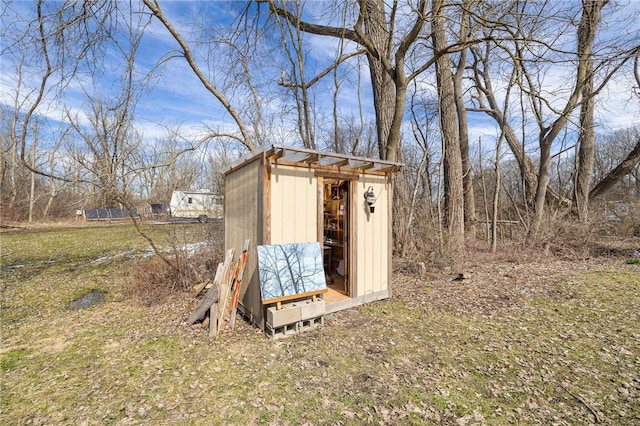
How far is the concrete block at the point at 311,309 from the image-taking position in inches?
144

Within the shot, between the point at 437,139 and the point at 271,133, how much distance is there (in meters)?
5.48

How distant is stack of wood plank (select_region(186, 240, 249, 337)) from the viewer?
12.0 ft

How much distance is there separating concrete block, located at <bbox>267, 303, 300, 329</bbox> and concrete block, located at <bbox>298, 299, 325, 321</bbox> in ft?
0.25

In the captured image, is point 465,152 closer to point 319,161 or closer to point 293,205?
point 319,161

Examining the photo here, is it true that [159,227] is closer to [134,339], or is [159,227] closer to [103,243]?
[134,339]

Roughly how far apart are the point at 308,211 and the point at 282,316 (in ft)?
4.78

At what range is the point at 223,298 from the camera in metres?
3.75

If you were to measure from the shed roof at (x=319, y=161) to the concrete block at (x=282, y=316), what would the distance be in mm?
1870

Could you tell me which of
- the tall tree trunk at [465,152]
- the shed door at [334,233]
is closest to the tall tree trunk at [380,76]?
the shed door at [334,233]

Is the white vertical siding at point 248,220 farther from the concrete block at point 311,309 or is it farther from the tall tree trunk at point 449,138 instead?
the tall tree trunk at point 449,138

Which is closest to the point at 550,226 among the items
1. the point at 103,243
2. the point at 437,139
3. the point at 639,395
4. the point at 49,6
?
the point at 437,139

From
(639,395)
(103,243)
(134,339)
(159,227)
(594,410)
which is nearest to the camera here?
(594,410)

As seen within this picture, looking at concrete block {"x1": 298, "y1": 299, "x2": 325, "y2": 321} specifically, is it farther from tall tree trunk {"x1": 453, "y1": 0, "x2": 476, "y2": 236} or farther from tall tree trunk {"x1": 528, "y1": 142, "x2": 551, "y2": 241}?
tall tree trunk {"x1": 528, "y1": 142, "x2": 551, "y2": 241}

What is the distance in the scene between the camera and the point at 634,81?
8.55 metres
